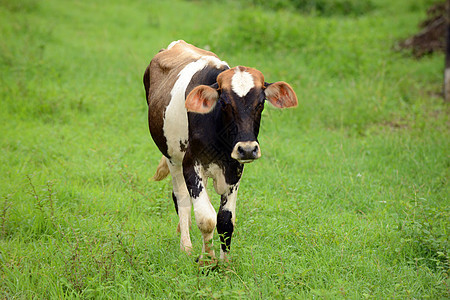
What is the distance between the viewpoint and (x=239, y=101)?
10.7ft

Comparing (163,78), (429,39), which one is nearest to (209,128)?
(163,78)

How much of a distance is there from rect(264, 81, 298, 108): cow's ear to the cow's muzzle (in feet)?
1.45

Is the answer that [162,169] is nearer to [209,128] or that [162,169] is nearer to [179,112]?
[179,112]

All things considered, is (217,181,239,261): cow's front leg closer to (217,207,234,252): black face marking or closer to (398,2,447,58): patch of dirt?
(217,207,234,252): black face marking

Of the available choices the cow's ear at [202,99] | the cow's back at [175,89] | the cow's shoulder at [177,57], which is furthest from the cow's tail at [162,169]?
the cow's ear at [202,99]

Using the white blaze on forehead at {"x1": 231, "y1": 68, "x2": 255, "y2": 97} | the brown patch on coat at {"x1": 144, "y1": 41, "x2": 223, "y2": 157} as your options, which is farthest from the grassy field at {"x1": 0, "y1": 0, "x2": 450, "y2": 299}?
the white blaze on forehead at {"x1": 231, "y1": 68, "x2": 255, "y2": 97}

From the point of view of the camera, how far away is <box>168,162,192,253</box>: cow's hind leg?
3941mm

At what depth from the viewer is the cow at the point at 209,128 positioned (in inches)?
129

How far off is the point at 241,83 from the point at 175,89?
0.82 metres

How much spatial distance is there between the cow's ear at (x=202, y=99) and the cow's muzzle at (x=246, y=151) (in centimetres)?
38

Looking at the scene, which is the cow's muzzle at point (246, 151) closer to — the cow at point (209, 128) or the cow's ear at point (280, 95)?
the cow at point (209, 128)

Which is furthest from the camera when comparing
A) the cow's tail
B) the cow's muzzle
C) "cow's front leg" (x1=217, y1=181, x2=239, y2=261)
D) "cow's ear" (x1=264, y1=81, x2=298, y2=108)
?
the cow's tail

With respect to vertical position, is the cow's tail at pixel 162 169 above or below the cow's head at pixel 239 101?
below

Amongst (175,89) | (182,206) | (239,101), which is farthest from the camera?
(182,206)
